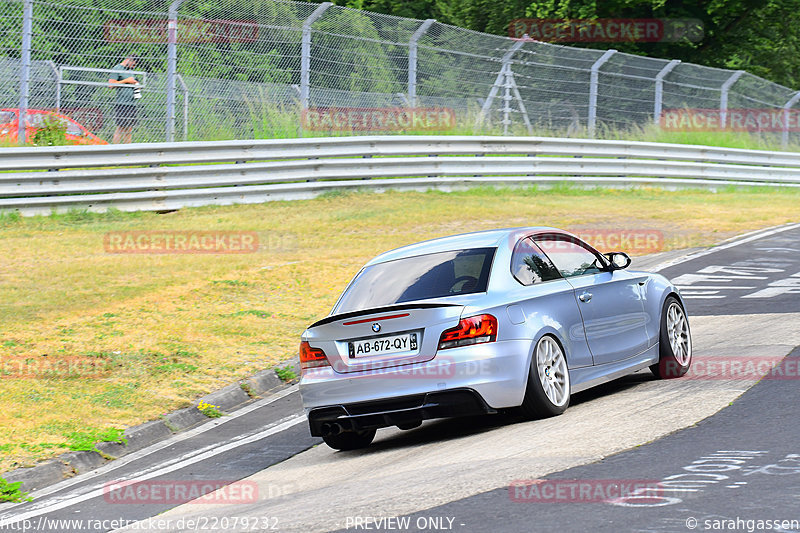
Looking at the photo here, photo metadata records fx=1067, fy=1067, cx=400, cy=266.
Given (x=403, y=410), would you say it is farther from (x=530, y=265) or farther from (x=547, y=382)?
(x=530, y=265)

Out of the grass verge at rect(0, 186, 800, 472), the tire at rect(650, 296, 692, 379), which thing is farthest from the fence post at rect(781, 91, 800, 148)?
the tire at rect(650, 296, 692, 379)

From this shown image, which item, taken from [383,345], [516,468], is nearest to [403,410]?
[383,345]

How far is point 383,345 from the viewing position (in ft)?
24.0

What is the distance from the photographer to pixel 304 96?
2119 cm

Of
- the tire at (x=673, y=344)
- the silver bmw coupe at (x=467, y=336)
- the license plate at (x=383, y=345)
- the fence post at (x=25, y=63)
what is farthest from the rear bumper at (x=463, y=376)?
the fence post at (x=25, y=63)

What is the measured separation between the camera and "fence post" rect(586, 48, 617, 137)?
86.9 feet

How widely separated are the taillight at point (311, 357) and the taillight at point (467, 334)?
92 centimetres

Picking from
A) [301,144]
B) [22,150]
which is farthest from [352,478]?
[301,144]

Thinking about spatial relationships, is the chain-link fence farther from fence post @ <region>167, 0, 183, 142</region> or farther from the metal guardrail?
the metal guardrail

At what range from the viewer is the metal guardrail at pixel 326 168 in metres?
18.0

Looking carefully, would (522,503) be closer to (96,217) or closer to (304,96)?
(96,217)

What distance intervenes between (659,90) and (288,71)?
38.4 feet

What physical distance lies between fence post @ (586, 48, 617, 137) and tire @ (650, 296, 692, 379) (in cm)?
1819

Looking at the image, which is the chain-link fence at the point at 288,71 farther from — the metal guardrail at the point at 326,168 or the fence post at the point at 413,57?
the metal guardrail at the point at 326,168
